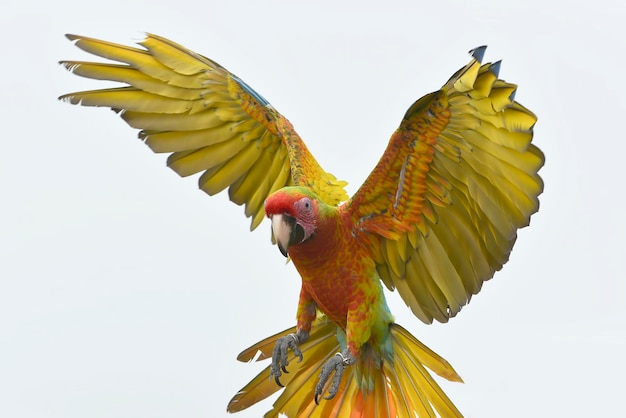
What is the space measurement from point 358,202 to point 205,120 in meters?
0.93

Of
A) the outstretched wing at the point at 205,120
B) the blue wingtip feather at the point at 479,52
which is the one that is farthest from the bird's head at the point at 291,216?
the blue wingtip feather at the point at 479,52

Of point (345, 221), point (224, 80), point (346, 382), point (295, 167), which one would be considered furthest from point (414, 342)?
point (224, 80)

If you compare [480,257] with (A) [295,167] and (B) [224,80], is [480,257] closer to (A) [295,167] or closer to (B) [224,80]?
(A) [295,167]

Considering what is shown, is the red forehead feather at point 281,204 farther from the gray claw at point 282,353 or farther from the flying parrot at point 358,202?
the gray claw at point 282,353

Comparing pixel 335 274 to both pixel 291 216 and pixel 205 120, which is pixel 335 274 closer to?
pixel 291 216

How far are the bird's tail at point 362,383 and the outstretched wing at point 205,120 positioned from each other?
648 mm

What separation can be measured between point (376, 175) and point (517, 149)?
0.61 m

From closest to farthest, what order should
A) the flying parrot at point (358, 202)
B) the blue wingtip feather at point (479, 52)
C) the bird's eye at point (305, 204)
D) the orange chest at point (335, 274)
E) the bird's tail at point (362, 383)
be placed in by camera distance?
the blue wingtip feather at point (479, 52), the flying parrot at point (358, 202), the bird's eye at point (305, 204), the orange chest at point (335, 274), the bird's tail at point (362, 383)

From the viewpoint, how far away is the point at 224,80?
3932mm

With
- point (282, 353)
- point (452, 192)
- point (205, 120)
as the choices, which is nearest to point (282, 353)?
point (282, 353)

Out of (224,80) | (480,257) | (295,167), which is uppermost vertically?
(224,80)

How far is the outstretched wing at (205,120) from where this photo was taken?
3.77 m

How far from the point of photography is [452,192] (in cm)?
333

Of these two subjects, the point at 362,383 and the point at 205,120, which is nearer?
the point at 362,383
